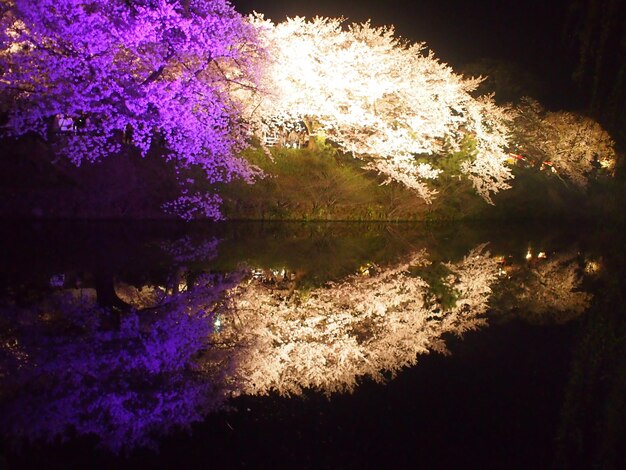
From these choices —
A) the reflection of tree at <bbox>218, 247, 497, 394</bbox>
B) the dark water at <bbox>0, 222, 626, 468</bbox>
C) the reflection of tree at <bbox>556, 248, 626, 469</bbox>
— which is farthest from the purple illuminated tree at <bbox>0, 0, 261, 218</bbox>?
the reflection of tree at <bbox>556, 248, 626, 469</bbox>

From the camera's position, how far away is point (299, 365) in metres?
5.55

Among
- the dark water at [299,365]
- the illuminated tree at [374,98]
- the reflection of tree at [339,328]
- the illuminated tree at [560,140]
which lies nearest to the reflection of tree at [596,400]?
the dark water at [299,365]

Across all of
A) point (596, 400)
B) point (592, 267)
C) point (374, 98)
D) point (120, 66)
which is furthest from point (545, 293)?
point (374, 98)

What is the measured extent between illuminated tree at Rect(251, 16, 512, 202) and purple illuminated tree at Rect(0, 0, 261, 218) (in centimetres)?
420

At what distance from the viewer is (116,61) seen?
13445 mm

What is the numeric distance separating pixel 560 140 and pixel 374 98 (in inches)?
606

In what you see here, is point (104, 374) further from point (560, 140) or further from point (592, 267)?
point (560, 140)

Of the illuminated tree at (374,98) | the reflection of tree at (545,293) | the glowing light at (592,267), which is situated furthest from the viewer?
the illuminated tree at (374,98)

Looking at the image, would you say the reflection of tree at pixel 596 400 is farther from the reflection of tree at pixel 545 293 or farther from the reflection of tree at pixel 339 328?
the reflection of tree at pixel 339 328

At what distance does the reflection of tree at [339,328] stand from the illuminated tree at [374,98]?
11.1 metres

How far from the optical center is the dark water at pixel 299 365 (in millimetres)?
3695

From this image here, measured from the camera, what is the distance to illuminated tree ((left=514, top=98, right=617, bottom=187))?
29891 mm

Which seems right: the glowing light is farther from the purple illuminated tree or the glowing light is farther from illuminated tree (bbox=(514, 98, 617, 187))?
illuminated tree (bbox=(514, 98, 617, 187))

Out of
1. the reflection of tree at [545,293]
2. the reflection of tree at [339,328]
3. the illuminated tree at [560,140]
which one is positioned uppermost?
the illuminated tree at [560,140]
